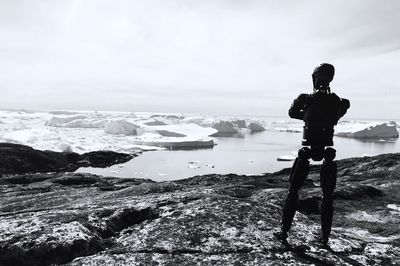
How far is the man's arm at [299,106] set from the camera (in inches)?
168

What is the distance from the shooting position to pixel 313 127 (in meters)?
4.21

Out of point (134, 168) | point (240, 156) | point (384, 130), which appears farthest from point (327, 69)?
point (384, 130)

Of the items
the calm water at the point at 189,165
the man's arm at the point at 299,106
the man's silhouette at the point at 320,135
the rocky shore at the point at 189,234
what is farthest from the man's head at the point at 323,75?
the calm water at the point at 189,165

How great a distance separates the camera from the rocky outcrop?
21500 mm

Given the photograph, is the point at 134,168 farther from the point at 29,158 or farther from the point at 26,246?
the point at 26,246

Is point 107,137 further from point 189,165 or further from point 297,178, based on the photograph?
Answer: point 297,178

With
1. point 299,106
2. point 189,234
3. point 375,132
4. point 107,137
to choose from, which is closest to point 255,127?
point 375,132

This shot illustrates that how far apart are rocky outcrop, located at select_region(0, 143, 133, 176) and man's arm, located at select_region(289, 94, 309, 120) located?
66.4 feet

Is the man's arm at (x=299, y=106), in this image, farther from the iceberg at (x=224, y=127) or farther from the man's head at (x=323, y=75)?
the iceberg at (x=224, y=127)

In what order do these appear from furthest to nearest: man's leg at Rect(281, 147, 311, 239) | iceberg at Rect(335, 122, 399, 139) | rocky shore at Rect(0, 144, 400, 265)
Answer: iceberg at Rect(335, 122, 399, 139)
man's leg at Rect(281, 147, 311, 239)
rocky shore at Rect(0, 144, 400, 265)

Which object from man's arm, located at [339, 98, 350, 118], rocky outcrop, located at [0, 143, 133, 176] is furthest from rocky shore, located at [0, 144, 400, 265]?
rocky outcrop, located at [0, 143, 133, 176]

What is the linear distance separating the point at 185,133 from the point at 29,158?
1500 inches

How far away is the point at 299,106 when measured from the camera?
4.32 m

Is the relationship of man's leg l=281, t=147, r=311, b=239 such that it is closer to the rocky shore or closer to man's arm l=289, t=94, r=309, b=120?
the rocky shore
